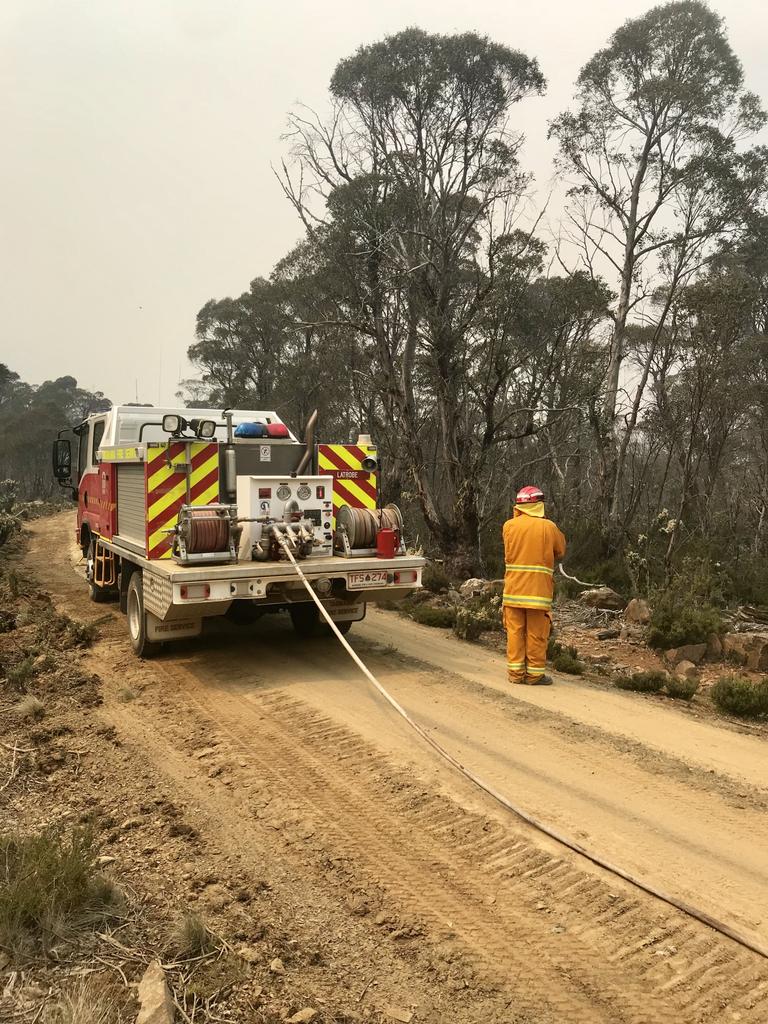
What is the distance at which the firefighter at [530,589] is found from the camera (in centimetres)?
706

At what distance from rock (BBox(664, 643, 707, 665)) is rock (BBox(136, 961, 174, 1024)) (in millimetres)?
7535

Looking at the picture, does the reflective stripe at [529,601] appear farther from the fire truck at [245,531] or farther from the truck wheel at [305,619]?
the truck wheel at [305,619]

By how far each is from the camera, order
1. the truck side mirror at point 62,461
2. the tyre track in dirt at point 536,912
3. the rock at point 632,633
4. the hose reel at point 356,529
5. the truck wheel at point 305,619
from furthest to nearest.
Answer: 1. the truck side mirror at point 62,461
2. the rock at point 632,633
3. the truck wheel at point 305,619
4. the hose reel at point 356,529
5. the tyre track in dirt at point 536,912

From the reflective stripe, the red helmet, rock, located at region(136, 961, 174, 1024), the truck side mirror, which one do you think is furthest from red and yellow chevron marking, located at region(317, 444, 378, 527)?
the truck side mirror

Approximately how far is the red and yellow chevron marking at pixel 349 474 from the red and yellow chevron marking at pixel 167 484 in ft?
4.27

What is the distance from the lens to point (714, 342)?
13703 mm

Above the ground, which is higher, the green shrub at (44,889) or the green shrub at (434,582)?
the green shrub at (434,582)

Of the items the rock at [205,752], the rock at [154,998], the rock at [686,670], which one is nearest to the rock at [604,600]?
the rock at [686,670]

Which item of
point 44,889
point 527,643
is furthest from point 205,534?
point 44,889

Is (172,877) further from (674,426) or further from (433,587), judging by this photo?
(674,426)

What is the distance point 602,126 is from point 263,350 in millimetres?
22914

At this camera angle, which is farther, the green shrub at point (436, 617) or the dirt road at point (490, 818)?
the green shrub at point (436, 617)

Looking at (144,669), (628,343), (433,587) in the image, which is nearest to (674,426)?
(433,587)

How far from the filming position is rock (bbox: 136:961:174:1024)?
2.48 metres
